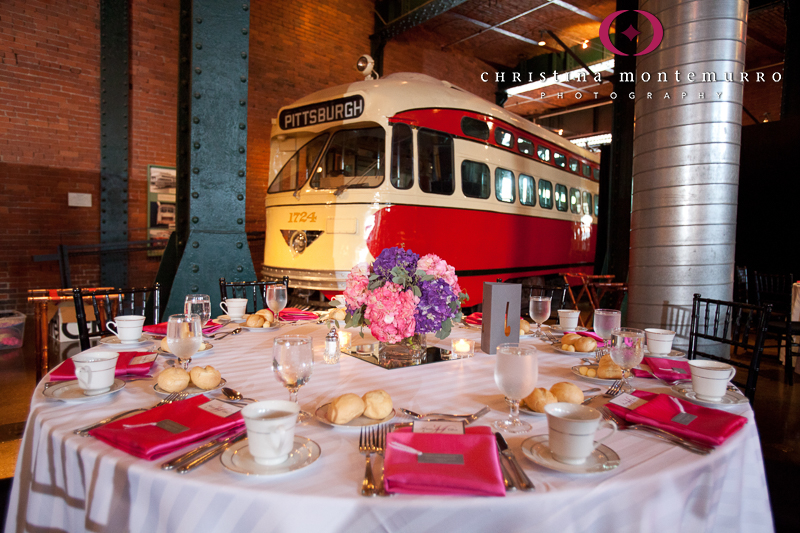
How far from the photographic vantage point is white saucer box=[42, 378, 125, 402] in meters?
1.13

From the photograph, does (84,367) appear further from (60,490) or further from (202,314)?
(202,314)

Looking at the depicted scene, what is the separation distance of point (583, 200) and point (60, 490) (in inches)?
347

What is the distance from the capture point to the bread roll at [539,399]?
1.11 m

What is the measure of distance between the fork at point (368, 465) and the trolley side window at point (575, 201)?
7.75m

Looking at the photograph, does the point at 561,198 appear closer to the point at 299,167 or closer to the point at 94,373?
the point at 299,167

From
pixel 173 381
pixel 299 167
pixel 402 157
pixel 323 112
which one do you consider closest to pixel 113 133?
pixel 299 167

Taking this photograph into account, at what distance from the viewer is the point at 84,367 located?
1150 millimetres

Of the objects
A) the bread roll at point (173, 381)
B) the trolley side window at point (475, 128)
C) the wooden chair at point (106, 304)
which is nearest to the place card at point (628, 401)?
the bread roll at point (173, 381)

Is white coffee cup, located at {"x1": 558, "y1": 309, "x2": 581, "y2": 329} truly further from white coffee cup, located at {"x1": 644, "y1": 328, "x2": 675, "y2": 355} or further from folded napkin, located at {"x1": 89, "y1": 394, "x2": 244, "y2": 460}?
folded napkin, located at {"x1": 89, "y1": 394, "x2": 244, "y2": 460}

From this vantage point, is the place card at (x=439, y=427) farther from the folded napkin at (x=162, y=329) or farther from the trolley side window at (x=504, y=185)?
the trolley side window at (x=504, y=185)

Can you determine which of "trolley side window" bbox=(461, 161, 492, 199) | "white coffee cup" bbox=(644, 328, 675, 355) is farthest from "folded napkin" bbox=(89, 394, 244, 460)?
"trolley side window" bbox=(461, 161, 492, 199)

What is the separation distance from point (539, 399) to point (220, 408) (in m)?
0.76

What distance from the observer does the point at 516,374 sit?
1.02 metres

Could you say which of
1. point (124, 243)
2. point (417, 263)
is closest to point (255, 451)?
point (417, 263)
